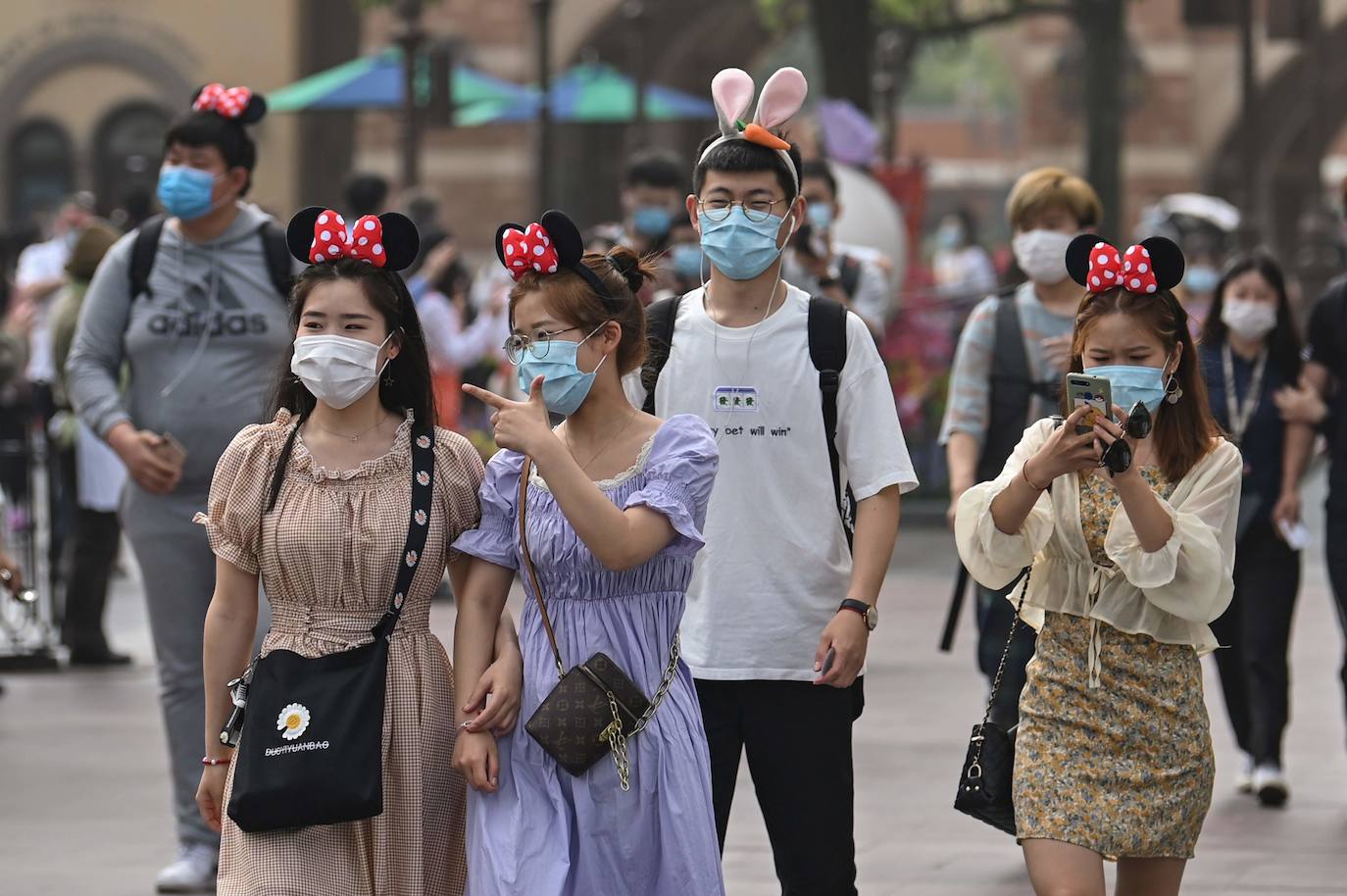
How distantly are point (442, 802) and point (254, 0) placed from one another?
104ft

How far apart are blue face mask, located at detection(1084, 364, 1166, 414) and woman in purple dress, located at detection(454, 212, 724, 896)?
0.88m

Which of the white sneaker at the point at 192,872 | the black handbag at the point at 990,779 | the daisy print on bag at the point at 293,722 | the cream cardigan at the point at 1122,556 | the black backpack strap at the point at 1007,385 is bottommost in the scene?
the white sneaker at the point at 192,872

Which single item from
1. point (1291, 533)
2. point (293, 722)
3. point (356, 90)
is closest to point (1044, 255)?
point (1291, 533)

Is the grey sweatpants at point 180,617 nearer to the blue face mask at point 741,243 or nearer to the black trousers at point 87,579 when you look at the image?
the blue face mask at point 741,243

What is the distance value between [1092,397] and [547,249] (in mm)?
1098

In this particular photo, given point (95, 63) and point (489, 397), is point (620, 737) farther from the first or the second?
point (95, 63)

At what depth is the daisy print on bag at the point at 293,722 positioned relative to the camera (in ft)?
15.9

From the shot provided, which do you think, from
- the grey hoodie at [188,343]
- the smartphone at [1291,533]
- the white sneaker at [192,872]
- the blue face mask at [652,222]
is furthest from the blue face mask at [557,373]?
the blue face mask at [652,222]

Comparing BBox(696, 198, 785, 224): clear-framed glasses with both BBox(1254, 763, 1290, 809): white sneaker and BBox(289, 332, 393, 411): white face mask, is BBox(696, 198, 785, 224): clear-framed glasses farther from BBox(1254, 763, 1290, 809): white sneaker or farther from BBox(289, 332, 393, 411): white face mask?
BBox(1254, 763, 1290, 809): white sneaker

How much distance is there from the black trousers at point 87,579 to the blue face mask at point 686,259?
3213 millimetres

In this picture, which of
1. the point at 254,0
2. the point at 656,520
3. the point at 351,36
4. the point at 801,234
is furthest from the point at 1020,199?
the point at 254,0

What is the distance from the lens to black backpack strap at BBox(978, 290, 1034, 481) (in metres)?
7.41

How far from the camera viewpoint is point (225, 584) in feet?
16.5

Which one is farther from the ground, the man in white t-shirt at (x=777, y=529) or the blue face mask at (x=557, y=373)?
the blue face mask at (x=557, y=373)
